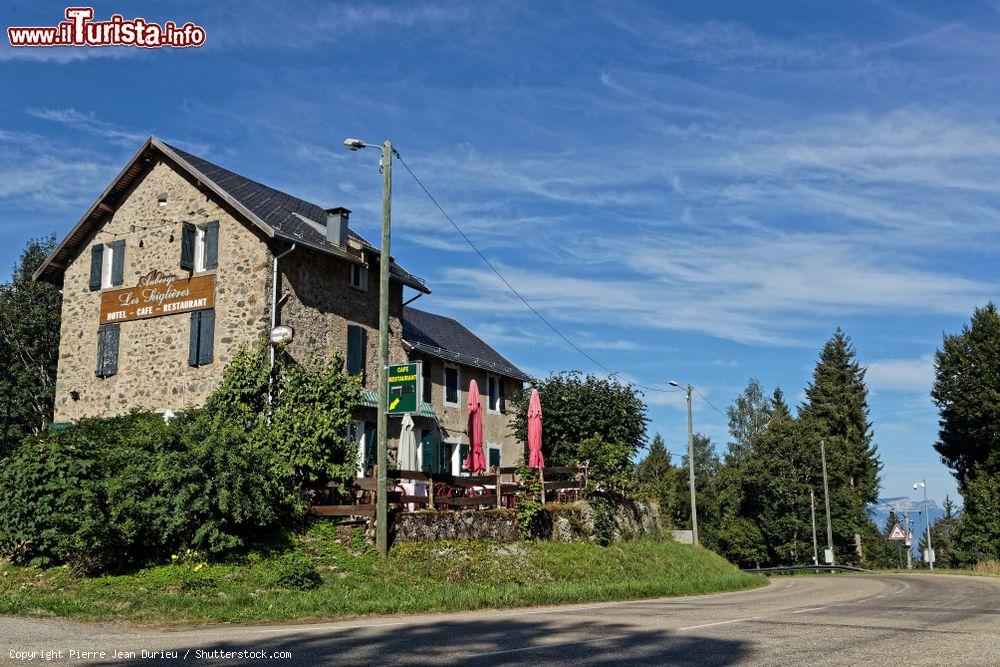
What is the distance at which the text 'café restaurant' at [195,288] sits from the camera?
24.8 metres

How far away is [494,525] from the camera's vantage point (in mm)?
21547

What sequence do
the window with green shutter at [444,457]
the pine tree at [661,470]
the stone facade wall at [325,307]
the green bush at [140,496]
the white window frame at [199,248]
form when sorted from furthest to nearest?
1. the pine tree at [661,470]
2. the window with green shutter at [444,457]
3. the white window frame at [199,248]
4. the stone facade wall at [325,307]
5. the green bush at [140,496]

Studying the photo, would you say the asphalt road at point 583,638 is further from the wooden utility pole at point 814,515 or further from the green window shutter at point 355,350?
the wooden utility pole at point 814,515

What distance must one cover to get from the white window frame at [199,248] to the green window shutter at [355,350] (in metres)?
4.61

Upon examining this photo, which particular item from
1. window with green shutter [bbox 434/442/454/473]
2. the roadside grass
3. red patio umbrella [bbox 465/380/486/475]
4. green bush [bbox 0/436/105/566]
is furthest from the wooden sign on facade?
window with green shutter [bbox 434/442/454/473]

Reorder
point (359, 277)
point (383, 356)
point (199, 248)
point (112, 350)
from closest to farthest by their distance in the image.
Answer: point (383, 356) < point (199, 248) < point (112, 350) < point (359, 277)

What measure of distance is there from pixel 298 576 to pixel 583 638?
25.5 ft

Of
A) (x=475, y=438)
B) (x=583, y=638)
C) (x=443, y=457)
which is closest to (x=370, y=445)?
(x=475, y=438)

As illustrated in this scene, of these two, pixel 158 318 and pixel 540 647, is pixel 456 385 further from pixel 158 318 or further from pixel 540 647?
pixel 540 647

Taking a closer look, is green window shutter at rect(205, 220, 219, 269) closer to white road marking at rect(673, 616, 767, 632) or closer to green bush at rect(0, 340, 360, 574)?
green bush at rect(0, 340, 360, 574)

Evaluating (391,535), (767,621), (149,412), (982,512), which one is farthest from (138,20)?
(982,512)

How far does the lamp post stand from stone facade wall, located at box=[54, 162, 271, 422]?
6104mm

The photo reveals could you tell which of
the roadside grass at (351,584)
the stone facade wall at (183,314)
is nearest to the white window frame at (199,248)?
the stone facade wall at (183,314)

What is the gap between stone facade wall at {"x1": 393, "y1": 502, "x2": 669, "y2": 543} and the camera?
66.4ft
